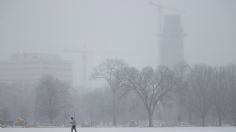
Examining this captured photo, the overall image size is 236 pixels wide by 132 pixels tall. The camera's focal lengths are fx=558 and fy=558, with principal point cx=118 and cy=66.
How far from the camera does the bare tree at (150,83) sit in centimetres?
8838

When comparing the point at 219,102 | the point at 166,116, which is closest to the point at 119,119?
the point at 166,116

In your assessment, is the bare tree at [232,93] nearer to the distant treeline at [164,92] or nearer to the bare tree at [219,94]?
the distant treeline at [164,92]

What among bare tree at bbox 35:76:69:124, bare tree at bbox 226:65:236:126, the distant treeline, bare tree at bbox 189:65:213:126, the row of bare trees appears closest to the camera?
the row of bare trees

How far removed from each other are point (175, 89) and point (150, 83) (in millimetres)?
5148

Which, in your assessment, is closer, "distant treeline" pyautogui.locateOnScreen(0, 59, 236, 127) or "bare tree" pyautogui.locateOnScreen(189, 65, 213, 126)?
"distant treeline" pyautogui.locateOnScreen(0, 59, 236, 127)

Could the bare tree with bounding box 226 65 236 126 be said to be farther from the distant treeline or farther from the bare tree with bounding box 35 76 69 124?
the bare tree with bounding box 35 76 69 124

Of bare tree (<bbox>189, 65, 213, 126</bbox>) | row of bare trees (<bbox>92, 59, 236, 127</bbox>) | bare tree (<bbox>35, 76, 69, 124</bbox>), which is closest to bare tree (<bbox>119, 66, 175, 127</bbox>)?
row of bare trees (<bbox>92, 59, 236, 127</bbox>)

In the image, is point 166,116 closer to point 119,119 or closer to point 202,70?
point 119,119

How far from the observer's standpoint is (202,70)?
98.4 metres

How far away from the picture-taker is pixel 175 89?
87938 mm

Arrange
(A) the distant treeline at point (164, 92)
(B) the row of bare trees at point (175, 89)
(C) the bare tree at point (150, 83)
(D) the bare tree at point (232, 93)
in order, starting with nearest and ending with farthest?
(C) the bare tree at point (150, 83), (B) the row of bare trees at point (175, 89), (A) the distant treeline at point (164, 92), (D) the bare tree at point (232, 93)

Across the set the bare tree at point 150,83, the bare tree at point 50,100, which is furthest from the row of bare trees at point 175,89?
the bare tree at point 50,100

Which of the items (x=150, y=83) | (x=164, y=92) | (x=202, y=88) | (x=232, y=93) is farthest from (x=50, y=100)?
(x=232, y=93)

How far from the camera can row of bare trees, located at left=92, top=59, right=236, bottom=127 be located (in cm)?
8888
